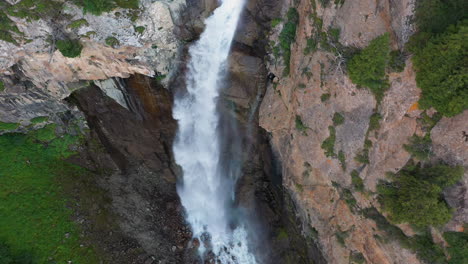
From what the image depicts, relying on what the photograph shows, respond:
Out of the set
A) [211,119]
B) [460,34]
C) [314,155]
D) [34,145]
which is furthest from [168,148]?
[460,34]

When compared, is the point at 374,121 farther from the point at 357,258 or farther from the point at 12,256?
the point at 12,256

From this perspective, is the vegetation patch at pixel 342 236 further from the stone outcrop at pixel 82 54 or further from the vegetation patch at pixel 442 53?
the stone outcrop at pixel 82 54

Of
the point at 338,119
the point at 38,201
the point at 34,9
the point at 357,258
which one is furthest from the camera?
the point at 38,201

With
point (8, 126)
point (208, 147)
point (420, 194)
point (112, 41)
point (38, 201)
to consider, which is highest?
point (420, 194)

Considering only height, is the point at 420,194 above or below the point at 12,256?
above

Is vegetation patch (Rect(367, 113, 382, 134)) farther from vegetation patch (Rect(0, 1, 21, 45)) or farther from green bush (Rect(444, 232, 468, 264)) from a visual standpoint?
vegetation patch (Rect(0, 1, 21, 45))

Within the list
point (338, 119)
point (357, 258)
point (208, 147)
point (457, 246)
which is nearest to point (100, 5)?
point (208, 147)

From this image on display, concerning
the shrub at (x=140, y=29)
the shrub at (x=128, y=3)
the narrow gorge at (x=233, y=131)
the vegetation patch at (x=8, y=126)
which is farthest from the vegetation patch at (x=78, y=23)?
the vegetation patch at (x=8, y=126)

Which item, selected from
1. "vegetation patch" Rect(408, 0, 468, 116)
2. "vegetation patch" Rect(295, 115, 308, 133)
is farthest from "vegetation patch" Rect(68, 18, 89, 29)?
"vegetation patch" Rect(408, 0, 468, 116)
